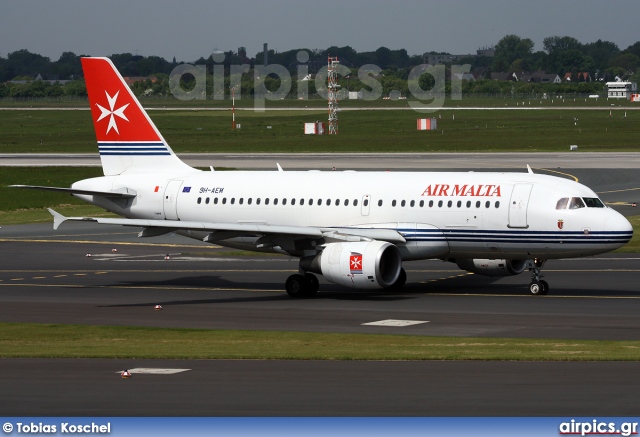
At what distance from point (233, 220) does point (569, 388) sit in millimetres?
25534

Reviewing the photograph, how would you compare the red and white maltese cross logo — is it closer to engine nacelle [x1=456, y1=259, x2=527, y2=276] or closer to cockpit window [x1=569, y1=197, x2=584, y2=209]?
engine nacelle [x1=456, y1=259, x2=527, y2=276]

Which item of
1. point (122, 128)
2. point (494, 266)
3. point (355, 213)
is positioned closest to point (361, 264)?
point (355, 213)

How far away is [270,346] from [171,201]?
718 inches

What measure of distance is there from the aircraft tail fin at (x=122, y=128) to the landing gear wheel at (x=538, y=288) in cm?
1652

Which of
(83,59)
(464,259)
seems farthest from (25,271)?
(464,259)

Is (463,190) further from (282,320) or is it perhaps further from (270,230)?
(282,320)

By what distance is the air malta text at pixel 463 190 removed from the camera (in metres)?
44.2

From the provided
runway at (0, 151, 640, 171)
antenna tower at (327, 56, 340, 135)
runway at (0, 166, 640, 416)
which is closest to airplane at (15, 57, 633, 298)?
runway at (0, 166, 640, 416)

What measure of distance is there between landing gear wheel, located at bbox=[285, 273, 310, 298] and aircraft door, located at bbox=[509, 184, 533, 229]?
821 cm

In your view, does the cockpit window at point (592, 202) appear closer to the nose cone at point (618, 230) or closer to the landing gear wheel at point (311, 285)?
the nose cone at point (618, 230)

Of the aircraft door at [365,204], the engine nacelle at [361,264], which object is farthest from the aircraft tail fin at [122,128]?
the engine nacelle at [361,264]

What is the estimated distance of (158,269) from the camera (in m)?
53.7

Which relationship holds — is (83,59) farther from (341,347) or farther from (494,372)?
(494,372)

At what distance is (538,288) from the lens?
44.3 m
